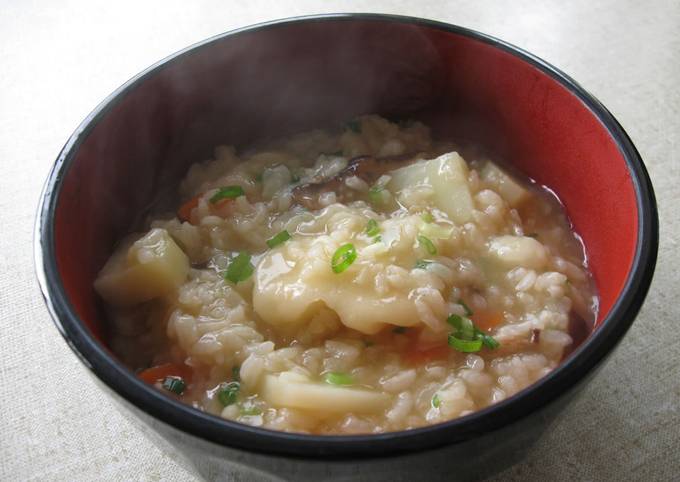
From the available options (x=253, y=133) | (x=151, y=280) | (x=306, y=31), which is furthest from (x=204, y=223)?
(x=306, y=31)

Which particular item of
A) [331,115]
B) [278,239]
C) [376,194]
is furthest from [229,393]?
[331,115]

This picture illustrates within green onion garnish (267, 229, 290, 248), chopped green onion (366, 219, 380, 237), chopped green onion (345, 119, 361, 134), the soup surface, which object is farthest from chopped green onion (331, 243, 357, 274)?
chopped green onion (345, 119, 361, 134)

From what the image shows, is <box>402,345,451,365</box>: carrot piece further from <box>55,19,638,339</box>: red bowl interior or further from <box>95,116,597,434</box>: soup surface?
<box>55,19,638,339</box>: red bowl interior

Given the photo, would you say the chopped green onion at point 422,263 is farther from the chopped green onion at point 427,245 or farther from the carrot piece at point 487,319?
the carrot piece at point 487,319

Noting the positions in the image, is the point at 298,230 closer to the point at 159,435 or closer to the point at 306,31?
the point at 306,31

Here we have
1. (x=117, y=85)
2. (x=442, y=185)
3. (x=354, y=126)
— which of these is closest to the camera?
(x=442, y=185)

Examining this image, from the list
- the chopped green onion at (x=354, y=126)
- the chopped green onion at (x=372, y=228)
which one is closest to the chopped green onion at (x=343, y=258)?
the chopped green onion at (x=372, y=228)

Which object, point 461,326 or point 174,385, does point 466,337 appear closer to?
point 461,326
